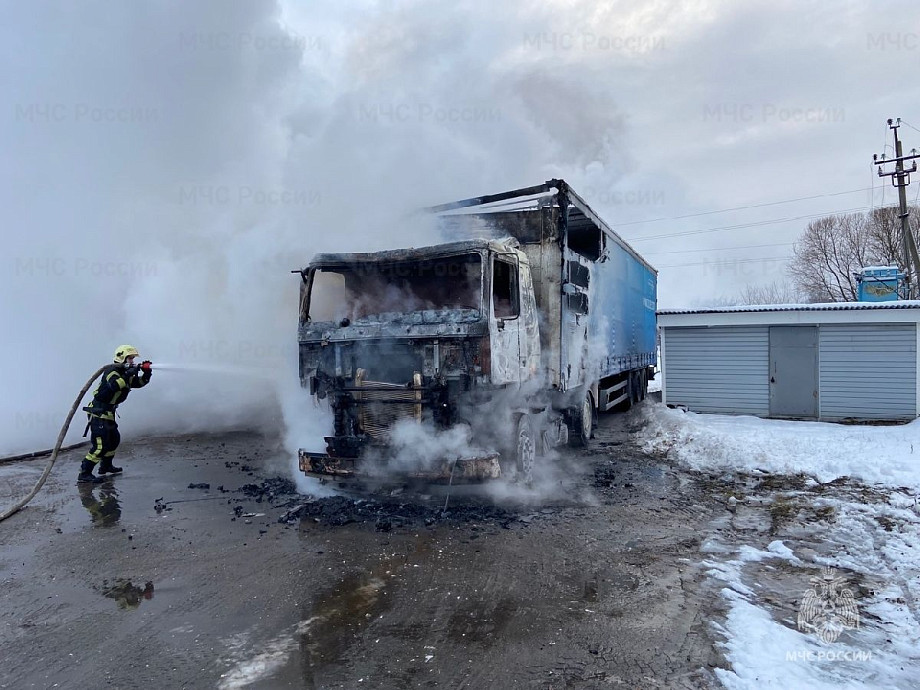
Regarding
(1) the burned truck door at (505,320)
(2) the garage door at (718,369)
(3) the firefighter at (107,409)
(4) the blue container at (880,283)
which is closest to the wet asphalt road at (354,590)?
(3) the firefighter at (107,409)

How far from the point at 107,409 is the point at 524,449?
18.3ft

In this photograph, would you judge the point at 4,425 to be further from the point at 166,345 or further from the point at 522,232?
the point at 522,232

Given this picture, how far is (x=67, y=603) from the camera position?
4215 mm

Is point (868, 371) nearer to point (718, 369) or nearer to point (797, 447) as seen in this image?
point (718, 369)

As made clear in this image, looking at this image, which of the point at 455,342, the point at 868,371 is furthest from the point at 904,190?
the point at 455,342

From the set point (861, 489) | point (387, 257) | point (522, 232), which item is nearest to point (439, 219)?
point (522, 232)

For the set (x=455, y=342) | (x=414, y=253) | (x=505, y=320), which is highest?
(x=414, y=253)

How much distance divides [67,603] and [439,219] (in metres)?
6.05

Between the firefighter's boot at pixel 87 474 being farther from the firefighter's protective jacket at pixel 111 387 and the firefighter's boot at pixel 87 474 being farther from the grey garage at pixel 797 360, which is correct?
the grey garage at pixel 797 360

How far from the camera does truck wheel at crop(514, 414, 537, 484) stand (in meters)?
6.60

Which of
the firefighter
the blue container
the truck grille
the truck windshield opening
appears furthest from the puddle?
the blue container

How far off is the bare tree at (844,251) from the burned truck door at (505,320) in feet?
117

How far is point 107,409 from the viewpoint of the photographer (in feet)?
25.7

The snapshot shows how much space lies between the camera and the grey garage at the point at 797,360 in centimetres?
1160
